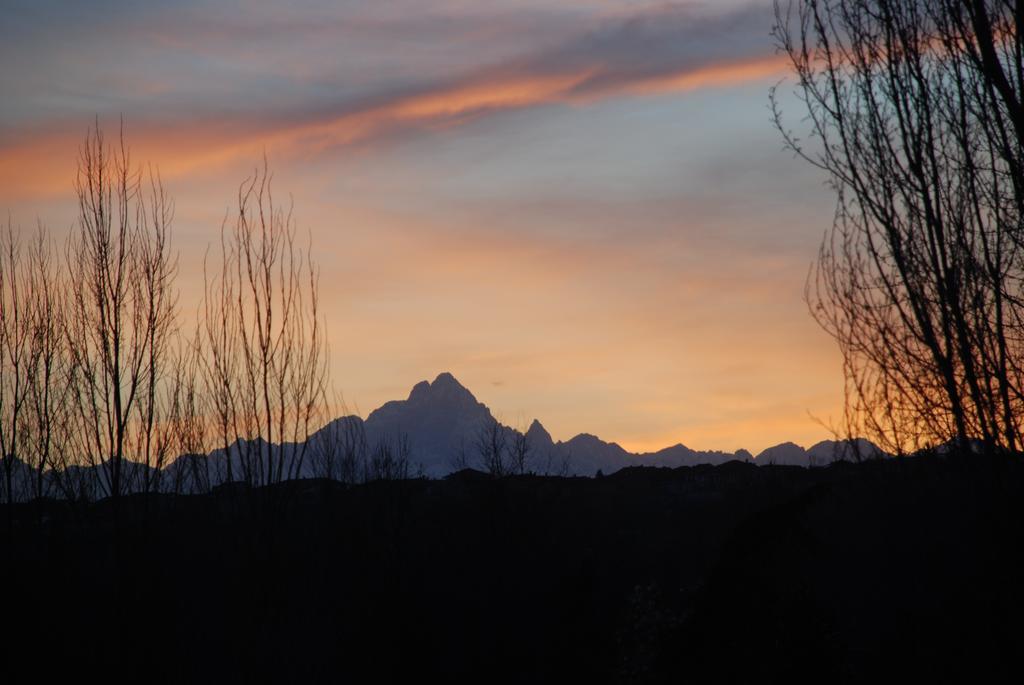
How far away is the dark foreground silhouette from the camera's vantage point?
28.4 ft

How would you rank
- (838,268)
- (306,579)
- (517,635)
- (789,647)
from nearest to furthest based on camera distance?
(789,647) → (838,268) → (306,579) → (517,635)

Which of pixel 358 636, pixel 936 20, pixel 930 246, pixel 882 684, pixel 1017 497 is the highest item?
pixel 936 20

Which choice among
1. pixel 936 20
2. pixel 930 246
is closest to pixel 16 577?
pixel 930 246

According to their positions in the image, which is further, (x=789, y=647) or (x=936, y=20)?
(x=936, y=20)

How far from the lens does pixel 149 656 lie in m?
13.8

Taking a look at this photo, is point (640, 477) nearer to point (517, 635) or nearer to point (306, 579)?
point (517, 635)

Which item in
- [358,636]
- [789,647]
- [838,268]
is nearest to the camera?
[789,647]

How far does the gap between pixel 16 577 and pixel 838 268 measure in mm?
13892

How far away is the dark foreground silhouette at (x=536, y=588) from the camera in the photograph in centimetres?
866

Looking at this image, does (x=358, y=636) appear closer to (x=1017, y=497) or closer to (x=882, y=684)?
(x=882, y=684)

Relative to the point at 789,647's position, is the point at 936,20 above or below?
above

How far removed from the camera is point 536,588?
29.5 m

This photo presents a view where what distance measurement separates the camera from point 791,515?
8.65 m

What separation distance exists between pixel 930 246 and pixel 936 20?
245 cm
